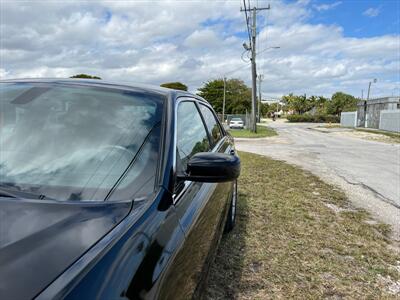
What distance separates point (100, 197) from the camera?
173 centimetres

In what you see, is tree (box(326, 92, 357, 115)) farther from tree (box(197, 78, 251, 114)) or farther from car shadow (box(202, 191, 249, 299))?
car shadow (box(202, 191, 249, 299))

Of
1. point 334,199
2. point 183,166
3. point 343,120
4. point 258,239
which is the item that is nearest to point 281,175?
point 334,199

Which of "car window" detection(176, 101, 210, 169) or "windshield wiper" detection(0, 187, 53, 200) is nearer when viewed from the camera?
"windshield wiper" detection(0, 187, 53, 200)

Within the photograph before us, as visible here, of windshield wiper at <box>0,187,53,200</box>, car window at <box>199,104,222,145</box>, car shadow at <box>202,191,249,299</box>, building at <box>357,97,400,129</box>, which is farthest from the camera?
building at <box>357,97,400,129</box>

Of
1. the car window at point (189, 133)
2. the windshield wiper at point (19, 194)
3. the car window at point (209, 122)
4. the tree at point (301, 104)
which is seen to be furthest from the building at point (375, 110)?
the tree at point (301, 104)

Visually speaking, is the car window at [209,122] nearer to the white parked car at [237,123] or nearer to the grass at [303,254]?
the grass at [303,254]

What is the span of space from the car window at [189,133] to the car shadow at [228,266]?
0.89m

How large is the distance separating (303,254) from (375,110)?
147 ft

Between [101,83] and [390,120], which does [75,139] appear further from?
[390,120]

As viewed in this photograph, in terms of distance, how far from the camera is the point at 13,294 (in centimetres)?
106

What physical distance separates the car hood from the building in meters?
39.6

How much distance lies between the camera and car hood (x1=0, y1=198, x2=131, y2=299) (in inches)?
44.4

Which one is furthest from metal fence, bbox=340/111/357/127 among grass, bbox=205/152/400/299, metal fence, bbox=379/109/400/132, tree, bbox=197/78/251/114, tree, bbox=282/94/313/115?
grass, bbox=205/152/400/299

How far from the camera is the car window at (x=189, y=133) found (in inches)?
95.0
